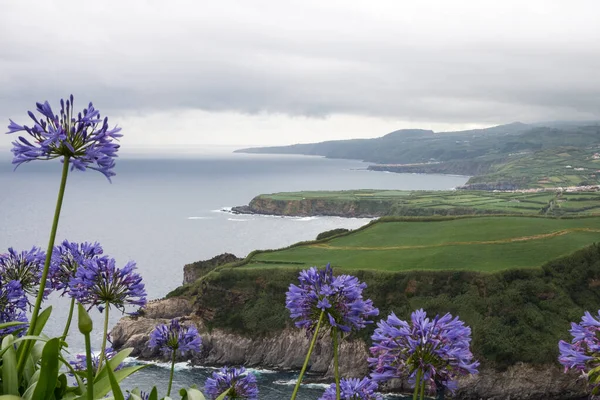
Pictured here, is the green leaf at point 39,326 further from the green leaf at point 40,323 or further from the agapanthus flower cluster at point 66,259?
the agapanthus flower cluster at point 66,259

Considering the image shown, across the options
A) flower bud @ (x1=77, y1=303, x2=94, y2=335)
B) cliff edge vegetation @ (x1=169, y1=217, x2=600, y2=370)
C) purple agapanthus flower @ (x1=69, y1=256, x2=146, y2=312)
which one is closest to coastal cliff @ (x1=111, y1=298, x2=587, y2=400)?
cliff edge vegetation @ (x1=169, y1=217, x2=600, y2=370)

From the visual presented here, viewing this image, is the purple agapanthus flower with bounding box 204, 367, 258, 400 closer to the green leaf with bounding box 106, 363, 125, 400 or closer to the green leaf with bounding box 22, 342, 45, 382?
the green leaf with bounding box 22, 342, 45, 382

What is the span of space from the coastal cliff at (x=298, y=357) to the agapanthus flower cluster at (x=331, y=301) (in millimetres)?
44784

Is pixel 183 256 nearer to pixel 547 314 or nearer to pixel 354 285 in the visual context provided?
pixel 547 314

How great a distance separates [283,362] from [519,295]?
79.3 feet

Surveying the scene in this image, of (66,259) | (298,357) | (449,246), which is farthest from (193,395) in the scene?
(449,246)

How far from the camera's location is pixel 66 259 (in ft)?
21.6

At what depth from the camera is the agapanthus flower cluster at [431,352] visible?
195 inches

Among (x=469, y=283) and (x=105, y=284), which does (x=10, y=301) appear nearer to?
(x=105, y=284)

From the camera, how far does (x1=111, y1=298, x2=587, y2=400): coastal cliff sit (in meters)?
47.7

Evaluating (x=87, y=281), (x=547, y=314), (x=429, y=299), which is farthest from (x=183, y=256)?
(x=87, y=281)

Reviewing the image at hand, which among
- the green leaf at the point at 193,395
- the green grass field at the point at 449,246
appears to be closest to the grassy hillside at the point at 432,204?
the green grass field at the point at 449,246

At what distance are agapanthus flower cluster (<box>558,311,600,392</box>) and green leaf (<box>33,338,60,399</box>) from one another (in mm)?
4330

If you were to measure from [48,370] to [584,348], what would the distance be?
15.7 feet
